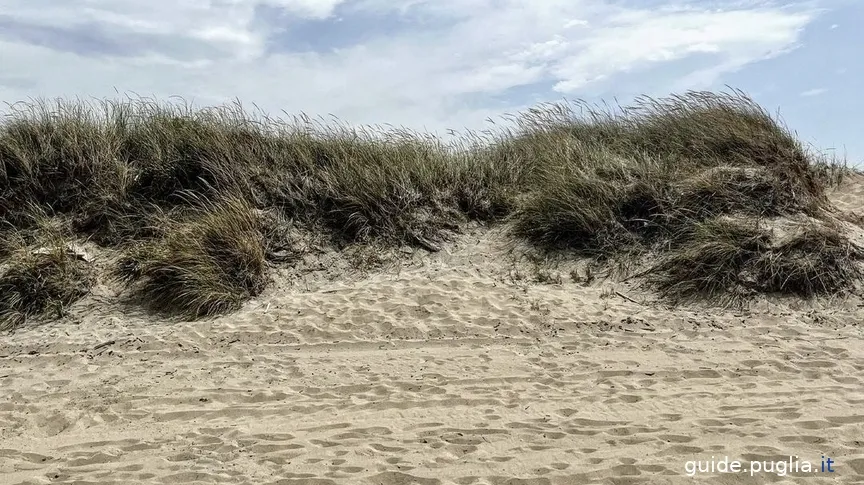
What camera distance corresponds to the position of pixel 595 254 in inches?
316

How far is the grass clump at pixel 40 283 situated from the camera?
700 centimetres

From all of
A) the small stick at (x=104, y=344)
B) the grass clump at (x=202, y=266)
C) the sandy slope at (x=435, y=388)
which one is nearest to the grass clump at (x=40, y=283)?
the sandy slope at (x=435, y=388)

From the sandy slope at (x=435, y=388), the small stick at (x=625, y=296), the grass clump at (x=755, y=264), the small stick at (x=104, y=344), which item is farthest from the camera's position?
the small stick at (x=625, y=296)

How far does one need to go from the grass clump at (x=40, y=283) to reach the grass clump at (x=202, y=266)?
0.51 meters

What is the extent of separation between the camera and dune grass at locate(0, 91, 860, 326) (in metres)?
7.38

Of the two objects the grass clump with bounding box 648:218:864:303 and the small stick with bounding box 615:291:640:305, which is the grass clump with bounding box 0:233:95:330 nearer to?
the small stick with bounding box 615:291:640:305

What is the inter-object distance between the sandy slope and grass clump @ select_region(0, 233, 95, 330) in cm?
28

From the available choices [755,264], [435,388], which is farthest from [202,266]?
[755,264]

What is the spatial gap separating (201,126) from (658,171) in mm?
6822

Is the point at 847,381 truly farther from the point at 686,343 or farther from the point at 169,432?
the point at 169,432

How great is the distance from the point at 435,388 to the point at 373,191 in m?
4.10

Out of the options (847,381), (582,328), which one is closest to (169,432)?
(582,328)

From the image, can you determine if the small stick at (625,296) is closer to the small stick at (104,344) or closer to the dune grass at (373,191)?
the dune grass at (373,191)

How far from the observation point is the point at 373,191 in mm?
8742
